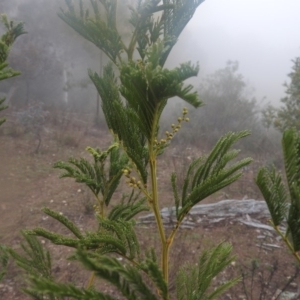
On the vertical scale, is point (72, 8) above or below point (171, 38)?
above

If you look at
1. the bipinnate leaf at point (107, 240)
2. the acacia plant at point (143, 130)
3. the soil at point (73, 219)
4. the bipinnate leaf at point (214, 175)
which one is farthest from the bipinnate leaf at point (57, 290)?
the soil at point (73, 219)

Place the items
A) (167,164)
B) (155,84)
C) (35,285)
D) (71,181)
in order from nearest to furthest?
(35,285) < (155,84) < (71,181) < (167,164)

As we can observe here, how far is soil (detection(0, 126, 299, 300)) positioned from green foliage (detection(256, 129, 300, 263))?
9.05 feet

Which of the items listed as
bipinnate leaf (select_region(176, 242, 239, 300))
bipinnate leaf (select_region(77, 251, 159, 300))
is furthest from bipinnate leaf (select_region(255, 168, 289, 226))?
bipinnate leaf (select_region(77, 251, 159, 300))

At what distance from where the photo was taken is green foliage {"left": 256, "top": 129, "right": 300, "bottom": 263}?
3.14ft

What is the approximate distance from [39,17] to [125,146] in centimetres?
1497

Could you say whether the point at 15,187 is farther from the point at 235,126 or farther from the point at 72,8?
the point at 235,126

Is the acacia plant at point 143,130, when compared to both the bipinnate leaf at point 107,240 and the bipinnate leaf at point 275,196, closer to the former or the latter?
the bipinnate leaf at point 107,240

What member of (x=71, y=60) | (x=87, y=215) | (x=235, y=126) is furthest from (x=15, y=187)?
(x=71, y=60)

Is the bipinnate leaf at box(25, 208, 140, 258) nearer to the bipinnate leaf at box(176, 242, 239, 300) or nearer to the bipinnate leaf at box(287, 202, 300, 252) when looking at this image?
the bipinnate leaf at box(176, 242, 239, 300)

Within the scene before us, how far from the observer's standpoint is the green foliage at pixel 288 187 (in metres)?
0.96

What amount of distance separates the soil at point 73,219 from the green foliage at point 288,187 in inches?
109

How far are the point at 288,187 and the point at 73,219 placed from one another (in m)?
5.23

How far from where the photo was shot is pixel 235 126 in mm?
12562
